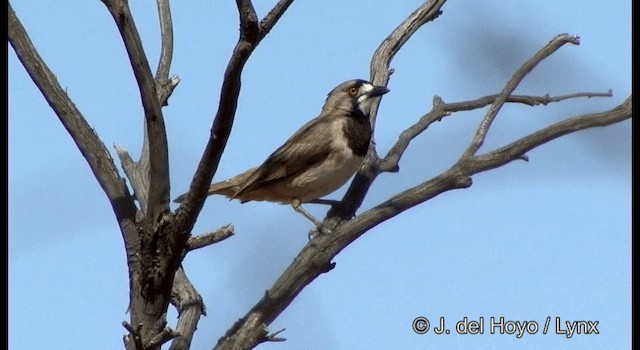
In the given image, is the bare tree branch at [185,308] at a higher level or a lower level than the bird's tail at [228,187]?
lower

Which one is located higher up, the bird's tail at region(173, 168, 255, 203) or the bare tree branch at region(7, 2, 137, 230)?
the bird's tail at region(173, 168, 255, 203)

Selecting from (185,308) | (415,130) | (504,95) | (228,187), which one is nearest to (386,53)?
(415,130)

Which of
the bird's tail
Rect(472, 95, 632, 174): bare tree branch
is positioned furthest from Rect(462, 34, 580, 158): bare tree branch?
the bird's tail

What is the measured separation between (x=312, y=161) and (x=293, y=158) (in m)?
0.18

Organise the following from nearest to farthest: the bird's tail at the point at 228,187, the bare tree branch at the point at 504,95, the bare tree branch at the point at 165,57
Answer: the bare tree branch at the point at 504,95 → the bare tree branch at the point at 165,57 → the bird's tail at the point at 228,187

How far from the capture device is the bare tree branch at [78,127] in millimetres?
4531

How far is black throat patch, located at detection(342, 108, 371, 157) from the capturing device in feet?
23.3

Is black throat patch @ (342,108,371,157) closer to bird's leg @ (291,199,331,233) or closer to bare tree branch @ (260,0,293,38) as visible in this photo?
bird's leg @ (291,199,331,233)

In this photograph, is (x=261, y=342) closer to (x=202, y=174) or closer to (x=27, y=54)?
(x=202, y=174)

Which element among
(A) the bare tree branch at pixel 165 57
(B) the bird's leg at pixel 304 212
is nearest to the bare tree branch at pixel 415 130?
(B) the bird's leg at pixel 304 212

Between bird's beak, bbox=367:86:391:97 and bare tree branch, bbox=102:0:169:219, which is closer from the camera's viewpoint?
bare tree branch, bbox=102:0:169:219

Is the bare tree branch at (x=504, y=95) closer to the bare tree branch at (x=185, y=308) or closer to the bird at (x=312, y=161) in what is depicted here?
the bare tree branch at (x=185, y=308)

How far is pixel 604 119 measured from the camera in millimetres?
2920

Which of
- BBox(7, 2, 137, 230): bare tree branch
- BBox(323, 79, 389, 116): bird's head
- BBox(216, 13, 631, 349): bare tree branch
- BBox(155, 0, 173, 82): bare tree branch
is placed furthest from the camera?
BBox(323, 79, 389, 116): bird's head
